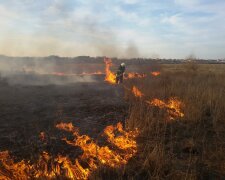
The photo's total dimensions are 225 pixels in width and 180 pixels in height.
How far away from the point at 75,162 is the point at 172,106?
598 centimetres

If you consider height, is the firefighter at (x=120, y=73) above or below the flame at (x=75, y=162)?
above

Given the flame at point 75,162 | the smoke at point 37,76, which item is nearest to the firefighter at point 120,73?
the smoke at point 37,76

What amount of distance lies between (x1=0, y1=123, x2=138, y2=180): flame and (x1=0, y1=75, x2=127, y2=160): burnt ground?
1.04ft

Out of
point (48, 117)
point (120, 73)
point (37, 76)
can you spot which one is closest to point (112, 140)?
point (48, 117)

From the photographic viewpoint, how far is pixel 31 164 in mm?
5953

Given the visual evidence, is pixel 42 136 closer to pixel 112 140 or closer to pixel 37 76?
pixel 112 140

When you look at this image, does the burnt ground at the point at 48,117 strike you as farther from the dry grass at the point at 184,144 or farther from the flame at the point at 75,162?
the dry grass at the point at 184,144

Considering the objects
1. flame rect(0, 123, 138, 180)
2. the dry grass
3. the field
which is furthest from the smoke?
flame rect(0, 123, 138, 180)

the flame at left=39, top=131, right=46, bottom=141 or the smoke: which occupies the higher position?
the smoke

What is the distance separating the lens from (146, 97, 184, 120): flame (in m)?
10.1

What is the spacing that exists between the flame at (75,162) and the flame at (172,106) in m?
2.77

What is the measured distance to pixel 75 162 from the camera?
6.20 metres

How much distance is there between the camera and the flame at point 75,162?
18.0 feet

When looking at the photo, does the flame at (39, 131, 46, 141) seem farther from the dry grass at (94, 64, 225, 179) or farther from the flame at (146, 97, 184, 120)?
the flame at (146, 97, 184, 120)
